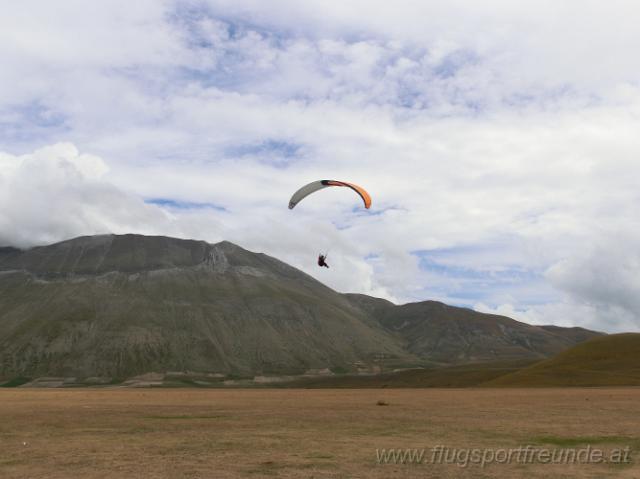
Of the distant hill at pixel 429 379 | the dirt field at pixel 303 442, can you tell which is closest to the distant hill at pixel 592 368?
the distant hill at pixel 429 379

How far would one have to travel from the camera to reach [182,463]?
795 inches

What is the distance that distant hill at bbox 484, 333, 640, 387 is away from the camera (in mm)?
85188

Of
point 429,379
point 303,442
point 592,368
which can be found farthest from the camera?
point 429,379

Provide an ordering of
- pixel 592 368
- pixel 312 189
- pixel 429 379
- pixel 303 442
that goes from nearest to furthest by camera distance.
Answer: pixel 303 442, pixel 312 189, pixel 592 368, pixel 429 379

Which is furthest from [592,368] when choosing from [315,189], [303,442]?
[303,442]

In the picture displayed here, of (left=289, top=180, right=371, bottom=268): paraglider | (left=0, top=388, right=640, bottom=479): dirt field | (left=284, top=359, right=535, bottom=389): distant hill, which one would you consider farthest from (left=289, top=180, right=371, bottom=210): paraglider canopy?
(left=284, top=359, right=535, bottom=389): distant hill

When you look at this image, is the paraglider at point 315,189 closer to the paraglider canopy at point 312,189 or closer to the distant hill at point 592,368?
the paraglider canopy at point 312,189

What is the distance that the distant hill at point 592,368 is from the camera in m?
85.2

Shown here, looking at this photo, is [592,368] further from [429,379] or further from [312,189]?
[312,189]

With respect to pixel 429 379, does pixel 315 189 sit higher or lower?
higher

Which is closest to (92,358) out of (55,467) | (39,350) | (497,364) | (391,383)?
(39,350)

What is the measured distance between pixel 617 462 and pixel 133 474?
1456cm

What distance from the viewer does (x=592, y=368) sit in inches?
3834

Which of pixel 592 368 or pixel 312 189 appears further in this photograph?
pixel 592 368
